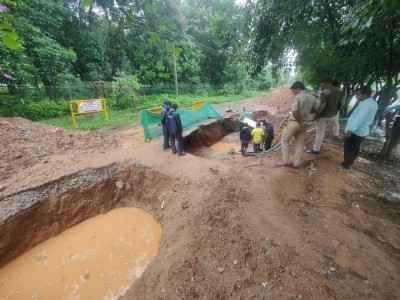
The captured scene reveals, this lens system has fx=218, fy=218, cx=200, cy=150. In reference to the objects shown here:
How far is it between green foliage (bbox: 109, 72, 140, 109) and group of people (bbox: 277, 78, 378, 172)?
40.1 ft

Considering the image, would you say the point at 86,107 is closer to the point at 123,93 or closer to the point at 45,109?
the point at 45,109

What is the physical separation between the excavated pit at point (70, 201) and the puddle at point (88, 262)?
0.70ft

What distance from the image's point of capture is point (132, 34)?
19891 millimetres

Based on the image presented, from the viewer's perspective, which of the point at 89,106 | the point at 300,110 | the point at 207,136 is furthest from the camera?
the point at 89,106

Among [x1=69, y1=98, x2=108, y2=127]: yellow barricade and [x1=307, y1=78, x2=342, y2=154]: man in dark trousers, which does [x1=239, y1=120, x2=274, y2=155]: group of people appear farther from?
[x1=69, y1=98, x2=108, y2=127]: yellow barricade

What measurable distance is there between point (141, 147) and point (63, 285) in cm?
412

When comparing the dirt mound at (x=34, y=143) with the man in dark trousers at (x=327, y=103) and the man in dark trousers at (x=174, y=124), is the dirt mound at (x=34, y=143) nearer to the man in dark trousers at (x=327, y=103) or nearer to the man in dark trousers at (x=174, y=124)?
the man in dark trousers at (x=174, y=124)

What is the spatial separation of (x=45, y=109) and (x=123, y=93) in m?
4.52

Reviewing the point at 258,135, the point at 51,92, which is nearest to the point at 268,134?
the point at 258,135

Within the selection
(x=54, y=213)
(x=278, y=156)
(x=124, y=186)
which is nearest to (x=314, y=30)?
(x=278, y=156)

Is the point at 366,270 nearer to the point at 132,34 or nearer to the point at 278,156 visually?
the point at 278,156

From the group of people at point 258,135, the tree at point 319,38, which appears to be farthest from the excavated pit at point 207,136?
the tree at point 319,38

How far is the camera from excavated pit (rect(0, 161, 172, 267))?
4250mm

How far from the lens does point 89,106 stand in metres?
10.5
